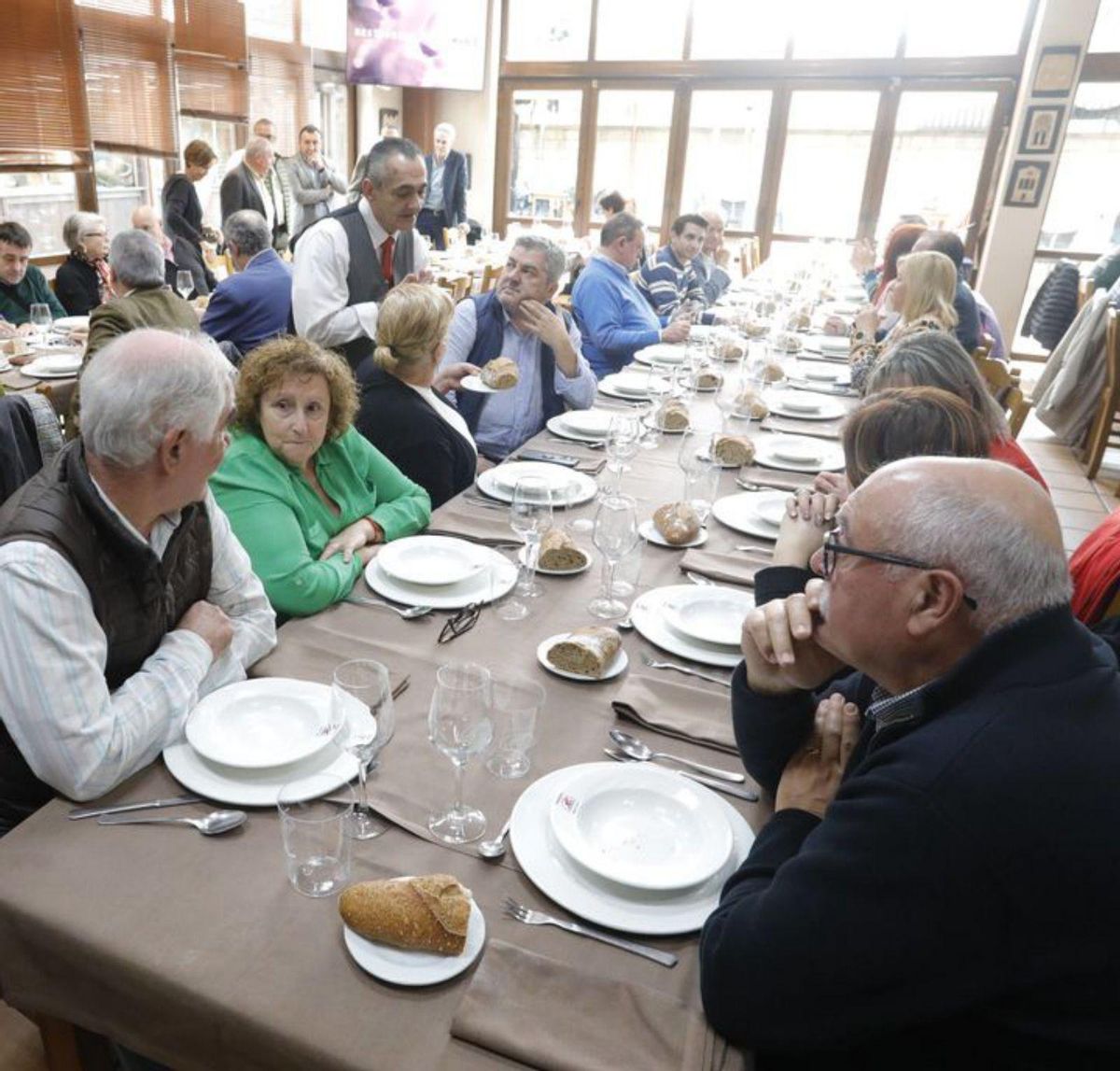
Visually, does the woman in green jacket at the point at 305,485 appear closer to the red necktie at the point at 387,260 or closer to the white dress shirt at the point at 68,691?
the white dress shirt at the point at 68,691

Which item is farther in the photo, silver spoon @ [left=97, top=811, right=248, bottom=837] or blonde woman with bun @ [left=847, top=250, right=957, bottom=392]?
blonde woman with bun @ [left=847, top=250, right=957, bottom=392]

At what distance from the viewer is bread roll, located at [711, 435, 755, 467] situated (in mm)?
2783

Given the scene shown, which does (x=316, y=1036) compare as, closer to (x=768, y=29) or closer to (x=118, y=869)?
(x=118, y=869)

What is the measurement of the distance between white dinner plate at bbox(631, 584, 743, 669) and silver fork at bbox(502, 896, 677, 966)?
640mm

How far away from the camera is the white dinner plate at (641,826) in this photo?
108cm

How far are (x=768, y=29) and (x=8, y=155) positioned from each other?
8093 millimetres

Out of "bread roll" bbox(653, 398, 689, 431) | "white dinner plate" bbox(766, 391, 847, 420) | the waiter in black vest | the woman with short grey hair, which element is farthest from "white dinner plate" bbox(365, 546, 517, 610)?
the woman with short grey hair

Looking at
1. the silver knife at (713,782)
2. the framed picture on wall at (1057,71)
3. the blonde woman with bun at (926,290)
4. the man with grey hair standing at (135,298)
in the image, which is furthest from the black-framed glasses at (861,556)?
the framed picture on wall at (1057,71)

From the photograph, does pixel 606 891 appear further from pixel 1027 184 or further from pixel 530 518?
pixel 1027 184

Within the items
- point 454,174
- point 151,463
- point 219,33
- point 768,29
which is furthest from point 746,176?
point 151,463

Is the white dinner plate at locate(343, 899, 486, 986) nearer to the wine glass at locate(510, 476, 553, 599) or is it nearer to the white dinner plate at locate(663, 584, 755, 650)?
the white dinner plate at locate(663, 584, 755, 650)

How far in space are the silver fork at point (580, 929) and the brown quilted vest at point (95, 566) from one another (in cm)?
79

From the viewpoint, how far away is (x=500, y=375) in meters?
3.04

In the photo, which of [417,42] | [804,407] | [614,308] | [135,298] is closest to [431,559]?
[804,407]
